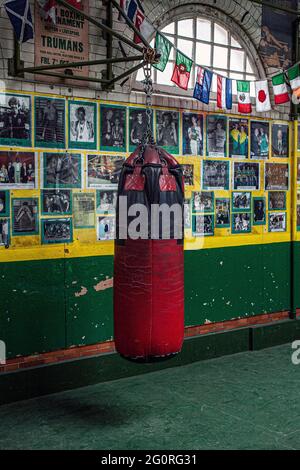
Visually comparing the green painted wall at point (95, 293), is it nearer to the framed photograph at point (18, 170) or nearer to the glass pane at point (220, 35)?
the framed photograph at point (18, 170)

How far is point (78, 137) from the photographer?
5316 mm

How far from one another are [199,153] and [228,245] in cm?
116

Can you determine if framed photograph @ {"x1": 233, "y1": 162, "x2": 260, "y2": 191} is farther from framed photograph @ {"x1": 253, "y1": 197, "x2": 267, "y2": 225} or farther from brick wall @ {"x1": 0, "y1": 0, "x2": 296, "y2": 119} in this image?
brick wall @ {"x1": 0, "y1": 0, "x2": 296, "y2": 119}

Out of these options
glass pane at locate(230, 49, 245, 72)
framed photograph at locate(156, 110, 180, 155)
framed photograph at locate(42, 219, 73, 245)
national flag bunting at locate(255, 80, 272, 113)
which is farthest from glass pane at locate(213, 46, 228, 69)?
framed photograph at locate(42, 219, 73, 245)

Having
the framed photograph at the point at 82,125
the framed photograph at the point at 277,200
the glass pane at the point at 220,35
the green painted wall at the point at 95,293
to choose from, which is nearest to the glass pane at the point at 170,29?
the glass pane at the point at 220,35

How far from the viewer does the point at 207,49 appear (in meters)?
6.36

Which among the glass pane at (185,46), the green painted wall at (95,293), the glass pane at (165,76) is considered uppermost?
the glass pane at (185,46)

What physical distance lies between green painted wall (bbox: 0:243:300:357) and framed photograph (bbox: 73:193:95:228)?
1.19 ft

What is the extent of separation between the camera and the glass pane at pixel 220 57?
6.44 m

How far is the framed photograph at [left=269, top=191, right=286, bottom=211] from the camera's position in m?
6.95

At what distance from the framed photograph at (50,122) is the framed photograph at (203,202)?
1.75m

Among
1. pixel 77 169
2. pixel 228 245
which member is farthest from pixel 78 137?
pixel 228 245

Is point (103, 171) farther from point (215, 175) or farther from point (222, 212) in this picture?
point (222, 212)
